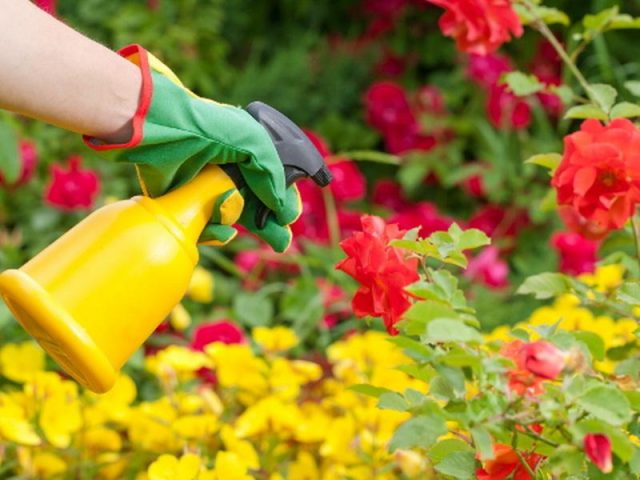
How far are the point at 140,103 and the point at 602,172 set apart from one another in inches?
20.5

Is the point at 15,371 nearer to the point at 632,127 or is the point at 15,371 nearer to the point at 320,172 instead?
the point at 320,172

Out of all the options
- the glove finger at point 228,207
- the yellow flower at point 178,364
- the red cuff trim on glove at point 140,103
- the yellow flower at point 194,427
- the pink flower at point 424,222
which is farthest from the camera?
the pink flower at point 424,222

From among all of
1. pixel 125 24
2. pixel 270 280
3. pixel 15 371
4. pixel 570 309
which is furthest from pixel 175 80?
pixel 125 24

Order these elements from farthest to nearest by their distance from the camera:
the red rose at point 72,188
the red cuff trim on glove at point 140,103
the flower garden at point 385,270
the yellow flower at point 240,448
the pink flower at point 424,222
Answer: the pink flower at point 424,222
the red rose at point 72,188
the yellow flower at point 240,448
the red cuff trim on glove at point 140,103
the flower garden at point 385,270

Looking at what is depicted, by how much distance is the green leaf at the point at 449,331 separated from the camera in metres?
0.94

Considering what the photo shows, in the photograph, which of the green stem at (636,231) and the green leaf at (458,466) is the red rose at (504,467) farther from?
the green stem at (636,231)

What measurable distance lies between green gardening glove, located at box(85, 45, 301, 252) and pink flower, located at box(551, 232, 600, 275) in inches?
49.5

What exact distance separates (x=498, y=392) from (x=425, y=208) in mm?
1773

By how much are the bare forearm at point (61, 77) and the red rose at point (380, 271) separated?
0.27 m

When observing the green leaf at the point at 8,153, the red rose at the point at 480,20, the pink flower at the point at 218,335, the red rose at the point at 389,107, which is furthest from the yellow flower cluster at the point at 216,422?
the red rose at the point at 389,107

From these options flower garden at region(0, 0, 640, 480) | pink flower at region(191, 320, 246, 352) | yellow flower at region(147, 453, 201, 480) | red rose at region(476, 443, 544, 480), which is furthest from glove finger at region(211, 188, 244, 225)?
pink flower at region(191, 320, 246, 352)

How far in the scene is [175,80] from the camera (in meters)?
1.26

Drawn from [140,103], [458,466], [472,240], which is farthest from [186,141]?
[458,466]

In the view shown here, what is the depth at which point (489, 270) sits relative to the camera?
2.63 m
